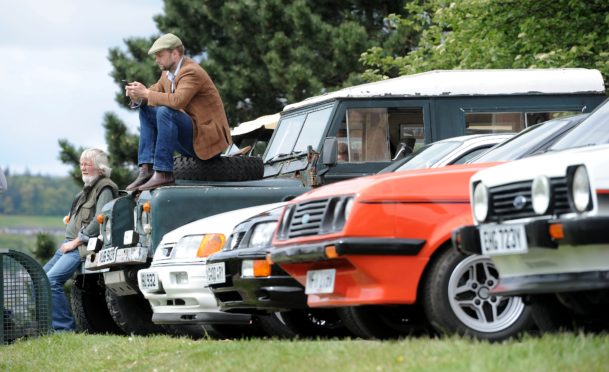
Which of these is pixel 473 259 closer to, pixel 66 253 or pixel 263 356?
pixel 263 356

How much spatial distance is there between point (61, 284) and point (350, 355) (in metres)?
8.27

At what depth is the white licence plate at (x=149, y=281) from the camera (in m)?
11.5

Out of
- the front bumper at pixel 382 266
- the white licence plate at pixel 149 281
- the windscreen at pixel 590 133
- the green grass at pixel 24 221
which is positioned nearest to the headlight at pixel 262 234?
the front bumper at pixel 382 266

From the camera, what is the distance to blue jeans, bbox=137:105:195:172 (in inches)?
516

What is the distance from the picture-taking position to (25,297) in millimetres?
14953

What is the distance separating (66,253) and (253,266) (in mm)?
6092

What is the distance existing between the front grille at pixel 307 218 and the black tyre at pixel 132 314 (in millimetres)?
4968

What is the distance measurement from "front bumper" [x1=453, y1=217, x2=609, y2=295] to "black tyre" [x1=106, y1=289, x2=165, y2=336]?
257 inches

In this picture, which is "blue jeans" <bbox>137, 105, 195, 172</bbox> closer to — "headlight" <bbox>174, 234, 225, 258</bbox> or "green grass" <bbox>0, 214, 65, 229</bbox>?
"headlight" <bbox>174, 234, 225, 258</bbox>

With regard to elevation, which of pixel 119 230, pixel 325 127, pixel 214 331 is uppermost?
pixel 325 127

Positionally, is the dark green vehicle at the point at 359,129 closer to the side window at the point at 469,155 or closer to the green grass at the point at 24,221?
the side window at the point at 469,155

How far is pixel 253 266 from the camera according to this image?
9.73m

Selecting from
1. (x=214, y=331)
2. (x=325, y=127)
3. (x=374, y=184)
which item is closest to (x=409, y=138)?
(x=325, y=127)

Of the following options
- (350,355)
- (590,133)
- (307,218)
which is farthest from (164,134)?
(350,355)
